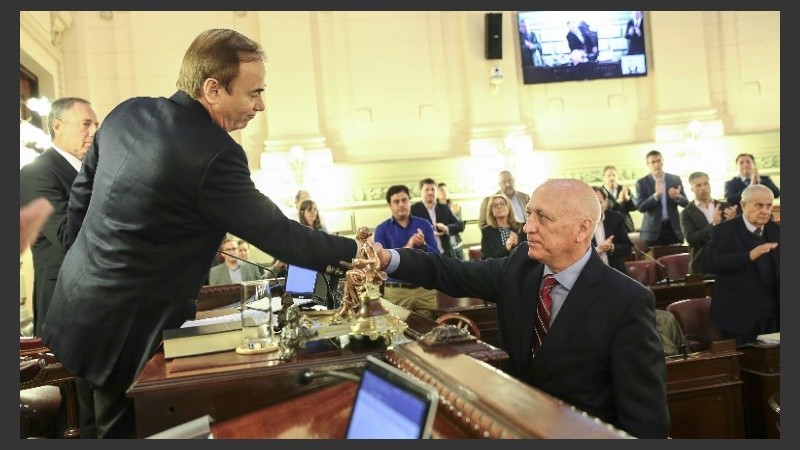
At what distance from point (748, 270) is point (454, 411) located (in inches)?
157

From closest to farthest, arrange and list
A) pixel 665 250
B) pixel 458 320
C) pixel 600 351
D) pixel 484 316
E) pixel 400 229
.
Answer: pixel 600 351
pixel 458 320
pixel 484 316
pixel 400 229
pixel 665 250

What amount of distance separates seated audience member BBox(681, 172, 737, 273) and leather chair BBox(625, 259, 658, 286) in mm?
360

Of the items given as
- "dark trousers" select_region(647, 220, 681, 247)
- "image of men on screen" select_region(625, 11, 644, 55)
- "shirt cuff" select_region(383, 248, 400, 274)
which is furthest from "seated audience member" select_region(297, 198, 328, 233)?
"image of men on screen" select_region(625, 11, 644, 55)

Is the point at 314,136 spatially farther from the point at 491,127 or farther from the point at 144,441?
the point at 144,441

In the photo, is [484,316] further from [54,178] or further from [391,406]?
[391,406]

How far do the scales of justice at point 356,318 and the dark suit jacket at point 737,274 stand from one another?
10.3 feet

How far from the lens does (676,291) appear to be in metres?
5.60

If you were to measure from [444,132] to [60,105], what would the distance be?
838 cm

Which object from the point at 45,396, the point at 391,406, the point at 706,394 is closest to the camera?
the point at 391,406

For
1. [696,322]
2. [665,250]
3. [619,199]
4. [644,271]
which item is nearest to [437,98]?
[619,199]

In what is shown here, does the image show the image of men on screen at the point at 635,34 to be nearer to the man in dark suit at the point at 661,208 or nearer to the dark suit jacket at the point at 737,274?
the man in dark suit at the point at 661,208

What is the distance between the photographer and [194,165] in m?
1.81

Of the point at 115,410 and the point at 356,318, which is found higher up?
the point at 356,318

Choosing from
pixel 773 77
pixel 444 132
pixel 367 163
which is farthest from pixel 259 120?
pixel 773 77
